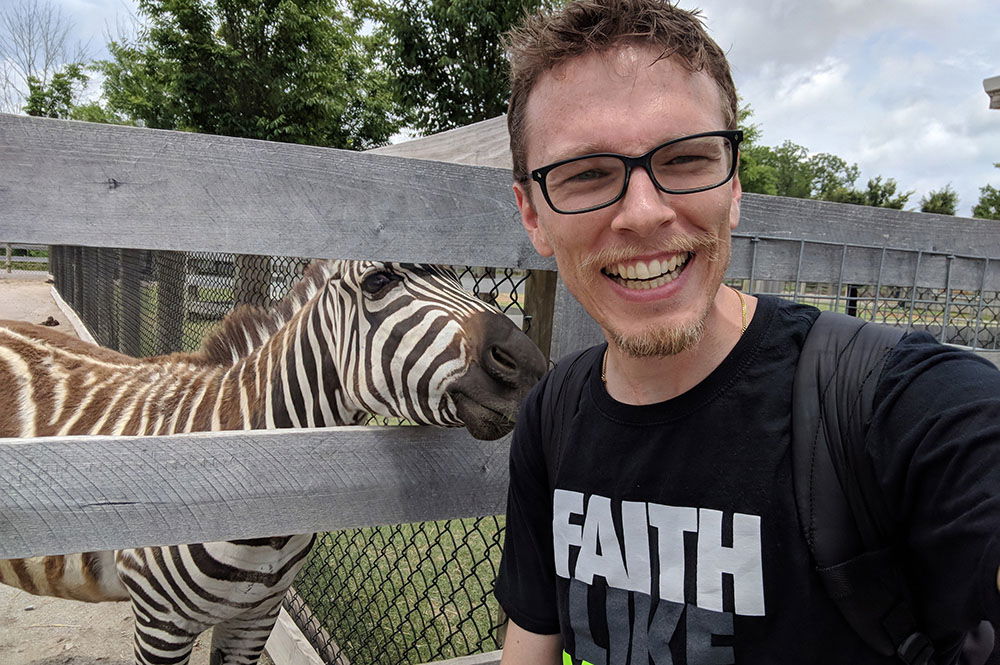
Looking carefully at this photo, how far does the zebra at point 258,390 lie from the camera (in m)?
1.74

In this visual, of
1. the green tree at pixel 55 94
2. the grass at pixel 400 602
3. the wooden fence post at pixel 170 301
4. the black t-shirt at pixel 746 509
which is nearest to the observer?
the black t-shirt at pixel 746 509

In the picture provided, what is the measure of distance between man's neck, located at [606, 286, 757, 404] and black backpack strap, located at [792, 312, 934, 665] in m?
0.18

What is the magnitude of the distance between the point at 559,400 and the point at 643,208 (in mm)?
475

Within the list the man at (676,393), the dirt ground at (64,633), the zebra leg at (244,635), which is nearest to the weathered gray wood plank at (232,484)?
the man at (676,393)

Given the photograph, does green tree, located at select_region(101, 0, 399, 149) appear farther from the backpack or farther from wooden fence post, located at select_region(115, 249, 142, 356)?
the backpack

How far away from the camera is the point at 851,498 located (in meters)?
0.94

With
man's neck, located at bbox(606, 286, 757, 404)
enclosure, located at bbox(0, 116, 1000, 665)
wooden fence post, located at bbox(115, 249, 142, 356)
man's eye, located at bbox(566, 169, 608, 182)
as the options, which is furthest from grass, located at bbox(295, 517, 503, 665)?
wooden fence post, located at bbox(115, 249, 142, 356)

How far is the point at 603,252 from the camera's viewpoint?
3.84 feet

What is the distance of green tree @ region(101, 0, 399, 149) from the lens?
17141mm

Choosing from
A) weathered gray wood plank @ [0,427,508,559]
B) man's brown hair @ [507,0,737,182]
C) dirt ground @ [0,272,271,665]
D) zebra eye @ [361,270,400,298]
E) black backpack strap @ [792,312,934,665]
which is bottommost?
dirt ground @ [0,272,271,665]

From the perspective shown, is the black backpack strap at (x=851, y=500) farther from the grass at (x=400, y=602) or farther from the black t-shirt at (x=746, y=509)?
the grass at (x=400, y=602)

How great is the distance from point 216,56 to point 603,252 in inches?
761

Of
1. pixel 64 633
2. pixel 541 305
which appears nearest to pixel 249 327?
pixel 541 305

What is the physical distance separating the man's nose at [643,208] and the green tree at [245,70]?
18.1 metres
